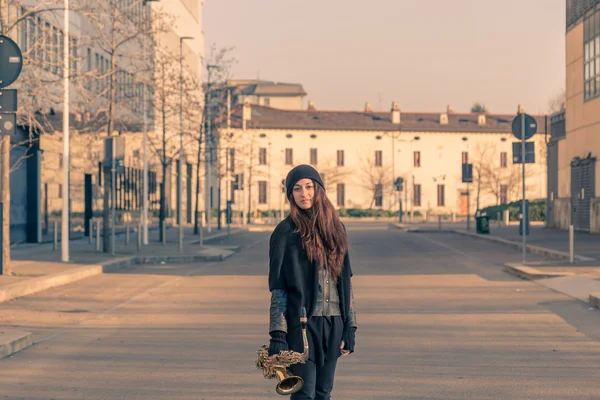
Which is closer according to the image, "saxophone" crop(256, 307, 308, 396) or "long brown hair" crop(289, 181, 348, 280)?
"saxophone" crop(256, 307, 308, 396)

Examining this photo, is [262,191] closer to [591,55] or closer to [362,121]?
[362,121]

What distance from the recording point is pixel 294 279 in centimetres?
550

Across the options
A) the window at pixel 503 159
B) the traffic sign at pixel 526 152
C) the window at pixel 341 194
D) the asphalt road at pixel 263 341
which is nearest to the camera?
the asphalt road at pixel 263 341

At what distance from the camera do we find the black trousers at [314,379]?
213 inches

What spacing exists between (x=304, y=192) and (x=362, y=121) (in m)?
107

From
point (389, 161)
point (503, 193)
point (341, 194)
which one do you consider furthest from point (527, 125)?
point (503, 193)

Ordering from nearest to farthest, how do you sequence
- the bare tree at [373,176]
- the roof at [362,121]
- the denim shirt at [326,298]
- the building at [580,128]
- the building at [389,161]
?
1. the denim shirt at [326,298]
2. the building at [580,128]
3. the bare tree at [373,176]
4. the building at [389,161]
5. the roof at [362,121]

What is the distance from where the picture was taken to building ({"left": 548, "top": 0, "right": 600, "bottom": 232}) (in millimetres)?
41469

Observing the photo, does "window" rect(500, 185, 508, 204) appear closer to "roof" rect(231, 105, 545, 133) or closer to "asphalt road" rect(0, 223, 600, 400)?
"roof" rect(231, 105, 545, 133)

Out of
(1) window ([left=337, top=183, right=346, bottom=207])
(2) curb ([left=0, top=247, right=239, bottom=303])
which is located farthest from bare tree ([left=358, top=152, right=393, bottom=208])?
(2) curb ([left=0, top=247, right=239, bottom=303])

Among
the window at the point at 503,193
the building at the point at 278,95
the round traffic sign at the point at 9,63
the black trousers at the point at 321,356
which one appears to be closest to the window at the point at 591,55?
the round traffic sign at the point at 9,63

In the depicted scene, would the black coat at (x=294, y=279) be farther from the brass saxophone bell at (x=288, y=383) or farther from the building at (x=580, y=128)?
the building at (x=580, y=128)

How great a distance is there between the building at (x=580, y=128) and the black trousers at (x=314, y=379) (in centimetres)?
3609

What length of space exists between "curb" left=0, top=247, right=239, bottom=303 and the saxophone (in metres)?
12.1
